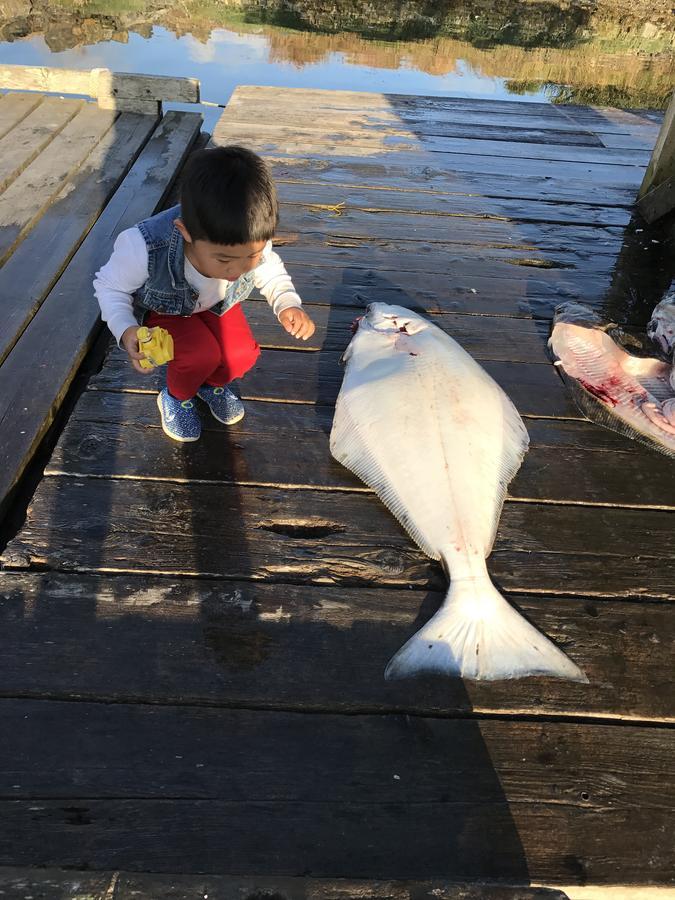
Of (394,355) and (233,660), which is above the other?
(394,355)

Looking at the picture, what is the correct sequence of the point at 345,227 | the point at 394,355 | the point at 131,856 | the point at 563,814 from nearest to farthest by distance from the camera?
the point at 131,856
the point at 563,814
the point at 394,355
the point at 345,227

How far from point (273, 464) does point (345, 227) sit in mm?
2219

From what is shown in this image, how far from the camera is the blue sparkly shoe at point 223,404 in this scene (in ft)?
7.91

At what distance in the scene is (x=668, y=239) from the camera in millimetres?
4031

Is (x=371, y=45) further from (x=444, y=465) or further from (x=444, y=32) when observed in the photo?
(x=444, y=465)

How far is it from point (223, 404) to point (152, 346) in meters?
0.55

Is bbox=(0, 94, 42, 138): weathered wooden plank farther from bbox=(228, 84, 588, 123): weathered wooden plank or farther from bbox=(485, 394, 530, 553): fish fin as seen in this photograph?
bbox=(485, 394, 530, 553): fish fin

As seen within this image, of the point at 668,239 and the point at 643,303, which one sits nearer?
the point at 643,303

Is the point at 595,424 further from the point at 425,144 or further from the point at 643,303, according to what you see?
the point at 425,144

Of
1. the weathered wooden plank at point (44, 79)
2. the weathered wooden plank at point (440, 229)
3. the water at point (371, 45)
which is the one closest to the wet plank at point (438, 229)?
the weathered wooden plank at point (440, 229)

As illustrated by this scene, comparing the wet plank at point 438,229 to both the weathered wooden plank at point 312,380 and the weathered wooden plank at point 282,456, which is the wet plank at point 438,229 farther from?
the weathered wooden plank at point 282,456

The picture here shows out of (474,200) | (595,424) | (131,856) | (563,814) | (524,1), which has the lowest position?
(131,856)

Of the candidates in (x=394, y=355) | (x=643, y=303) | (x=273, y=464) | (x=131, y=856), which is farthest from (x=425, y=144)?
(x=131, y=856)

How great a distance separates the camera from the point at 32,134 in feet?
16.1
